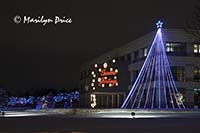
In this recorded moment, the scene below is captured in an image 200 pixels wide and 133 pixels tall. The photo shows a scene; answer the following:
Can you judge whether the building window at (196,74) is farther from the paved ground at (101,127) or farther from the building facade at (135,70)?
the paved ground at (101,127)

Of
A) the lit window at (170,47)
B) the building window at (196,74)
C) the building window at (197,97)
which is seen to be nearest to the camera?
the building window at (197,97)

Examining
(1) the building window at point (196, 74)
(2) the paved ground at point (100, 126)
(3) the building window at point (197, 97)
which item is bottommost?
(2) the paved ground at point (100, 126)

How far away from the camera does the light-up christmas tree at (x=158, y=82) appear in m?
63.8

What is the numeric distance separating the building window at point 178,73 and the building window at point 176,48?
215cm

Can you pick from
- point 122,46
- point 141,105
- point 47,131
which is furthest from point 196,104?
point 47,131

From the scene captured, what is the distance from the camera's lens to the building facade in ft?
223

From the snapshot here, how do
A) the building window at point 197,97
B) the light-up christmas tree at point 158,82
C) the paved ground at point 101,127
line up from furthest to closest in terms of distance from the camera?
the building window at point 197,97 < the light-up christmas tree at point 158,82 < the paved ground at point 101,127

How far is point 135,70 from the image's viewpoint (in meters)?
76.4

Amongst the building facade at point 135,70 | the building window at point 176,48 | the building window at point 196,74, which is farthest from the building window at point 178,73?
the building window at point 176,48

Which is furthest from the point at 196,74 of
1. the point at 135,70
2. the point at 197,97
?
the point at 135,70

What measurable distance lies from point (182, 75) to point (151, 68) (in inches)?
196

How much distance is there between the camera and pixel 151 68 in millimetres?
66750

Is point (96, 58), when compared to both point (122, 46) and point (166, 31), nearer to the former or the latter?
point (122, 46)

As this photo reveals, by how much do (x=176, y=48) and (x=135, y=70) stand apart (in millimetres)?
9918
